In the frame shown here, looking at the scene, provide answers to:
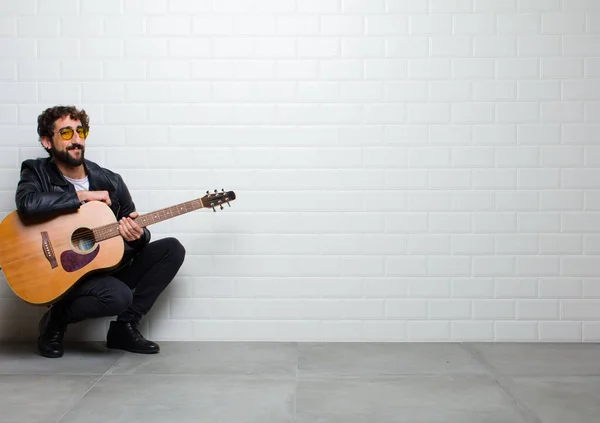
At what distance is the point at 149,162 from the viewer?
4.47 m

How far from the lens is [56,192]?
12.9 feet

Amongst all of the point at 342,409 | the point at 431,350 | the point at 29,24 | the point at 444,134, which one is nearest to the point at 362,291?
the point at 431,350

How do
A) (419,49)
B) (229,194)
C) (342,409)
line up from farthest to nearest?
1. (419,49)
2. (229,194)
3. (342,409)

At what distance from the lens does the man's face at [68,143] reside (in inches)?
160

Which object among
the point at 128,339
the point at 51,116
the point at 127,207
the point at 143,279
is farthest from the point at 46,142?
the point at 128,339

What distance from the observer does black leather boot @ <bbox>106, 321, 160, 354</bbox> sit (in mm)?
4180

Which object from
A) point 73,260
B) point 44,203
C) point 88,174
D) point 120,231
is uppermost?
point 88,174

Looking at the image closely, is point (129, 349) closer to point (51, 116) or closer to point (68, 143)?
point (68, 143)

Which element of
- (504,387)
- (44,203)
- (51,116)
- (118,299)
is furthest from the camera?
(51,116)

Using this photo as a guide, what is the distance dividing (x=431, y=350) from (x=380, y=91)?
146cm

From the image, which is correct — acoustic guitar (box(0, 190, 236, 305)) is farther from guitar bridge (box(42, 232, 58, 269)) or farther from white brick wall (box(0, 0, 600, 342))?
white brick wall (box(0, 0, 600, 342))

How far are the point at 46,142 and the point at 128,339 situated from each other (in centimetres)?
112

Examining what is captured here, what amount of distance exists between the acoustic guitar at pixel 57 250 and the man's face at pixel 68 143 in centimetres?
28

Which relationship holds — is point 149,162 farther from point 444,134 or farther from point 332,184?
point 444,134
